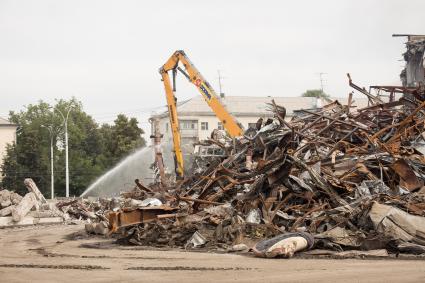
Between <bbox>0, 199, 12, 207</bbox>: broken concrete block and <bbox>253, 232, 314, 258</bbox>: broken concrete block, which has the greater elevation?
<bbox>0, 199, 12, 207</bbox>: broken concrete block

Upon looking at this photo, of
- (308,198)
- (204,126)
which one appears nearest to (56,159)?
(204,126)

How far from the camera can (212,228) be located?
53.1 ft

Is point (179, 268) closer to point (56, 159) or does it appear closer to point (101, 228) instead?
point (101, 228)

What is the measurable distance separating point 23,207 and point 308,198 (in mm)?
16584

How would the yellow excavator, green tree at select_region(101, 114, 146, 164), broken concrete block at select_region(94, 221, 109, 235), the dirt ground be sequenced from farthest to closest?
green tree at select_region(101, 114, 146, 164), the yellow excavator, broken concrete block at select_region(94, 221, 109, 235), the dirt ground

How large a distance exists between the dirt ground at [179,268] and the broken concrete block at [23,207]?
1199cm

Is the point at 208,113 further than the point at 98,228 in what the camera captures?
Yes

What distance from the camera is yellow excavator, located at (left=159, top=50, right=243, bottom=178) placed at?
26.1 metres

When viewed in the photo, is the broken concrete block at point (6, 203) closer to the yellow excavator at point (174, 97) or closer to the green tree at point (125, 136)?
the yellow excavator at point (174, 97)

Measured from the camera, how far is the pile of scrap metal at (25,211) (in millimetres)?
27783

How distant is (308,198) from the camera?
15.9 meters

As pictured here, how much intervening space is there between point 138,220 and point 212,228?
6.66 ft

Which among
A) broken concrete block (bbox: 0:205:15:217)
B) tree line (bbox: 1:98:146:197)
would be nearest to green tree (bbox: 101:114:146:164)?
tree line (bbox: 1:98:146:197)

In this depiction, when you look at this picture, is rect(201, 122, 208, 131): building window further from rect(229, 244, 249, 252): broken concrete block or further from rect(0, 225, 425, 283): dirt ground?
rect(229, 244, 249, 252): broken concrete block
